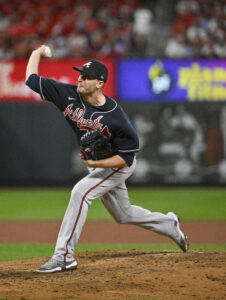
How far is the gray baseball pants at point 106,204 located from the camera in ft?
16.7

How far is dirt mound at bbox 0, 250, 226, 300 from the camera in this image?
14.3ft

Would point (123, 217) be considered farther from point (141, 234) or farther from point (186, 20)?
point (186, 20)

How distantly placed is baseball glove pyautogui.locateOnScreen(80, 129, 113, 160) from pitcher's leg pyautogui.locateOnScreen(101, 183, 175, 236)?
487 millimetres

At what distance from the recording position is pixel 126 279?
15.6 ft

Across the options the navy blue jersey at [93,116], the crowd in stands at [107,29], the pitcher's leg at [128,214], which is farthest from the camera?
the crowd in stands at [107,29]

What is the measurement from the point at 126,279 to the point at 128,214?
37.9 inches

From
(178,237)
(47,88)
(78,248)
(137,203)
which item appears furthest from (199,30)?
(47,88)

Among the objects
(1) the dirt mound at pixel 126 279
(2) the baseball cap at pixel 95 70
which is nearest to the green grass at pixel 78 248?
(1) the dirt mound at pixel 126 279

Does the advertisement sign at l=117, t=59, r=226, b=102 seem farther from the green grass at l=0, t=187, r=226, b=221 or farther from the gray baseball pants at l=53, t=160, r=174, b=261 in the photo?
the gray baseball pants at l=53, t=160, r=174, b=261

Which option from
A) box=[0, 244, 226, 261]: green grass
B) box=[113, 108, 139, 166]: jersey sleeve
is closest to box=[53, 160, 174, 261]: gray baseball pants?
box=[113, 108, 139, 166]: jersey sleeve

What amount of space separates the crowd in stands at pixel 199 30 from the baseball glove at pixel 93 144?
352 inches

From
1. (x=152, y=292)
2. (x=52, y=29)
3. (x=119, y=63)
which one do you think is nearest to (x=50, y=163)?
(x=119, y=63)

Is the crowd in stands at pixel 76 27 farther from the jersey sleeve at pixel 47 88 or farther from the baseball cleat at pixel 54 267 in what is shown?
the baseball cleat at pixel 54 267

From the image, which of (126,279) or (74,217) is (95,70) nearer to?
(74,217)
